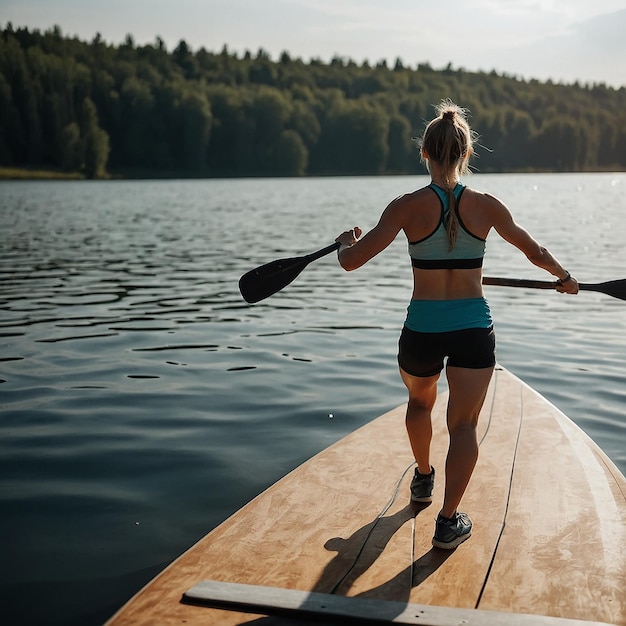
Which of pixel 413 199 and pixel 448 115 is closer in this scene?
pixel 413 199

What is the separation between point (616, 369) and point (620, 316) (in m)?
3.74

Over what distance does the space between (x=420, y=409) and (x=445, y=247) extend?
2.91 feet

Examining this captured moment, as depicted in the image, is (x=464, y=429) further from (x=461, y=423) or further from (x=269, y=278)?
(x=269, y=278)

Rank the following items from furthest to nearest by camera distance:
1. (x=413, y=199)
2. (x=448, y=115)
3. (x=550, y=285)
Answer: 1. (x=550, y=285)
2. (x=448, y=115)
3. (x=413, y=199)

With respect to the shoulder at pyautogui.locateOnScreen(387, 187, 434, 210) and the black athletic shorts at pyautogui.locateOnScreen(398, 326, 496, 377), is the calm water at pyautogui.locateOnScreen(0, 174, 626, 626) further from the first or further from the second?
the shoulder at pyautogui.locateOnScreen(387, 187, 434, 210)

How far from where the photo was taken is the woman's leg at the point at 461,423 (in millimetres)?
3830

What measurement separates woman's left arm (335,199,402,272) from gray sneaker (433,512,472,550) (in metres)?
1.23

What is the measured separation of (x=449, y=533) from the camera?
3842 mm

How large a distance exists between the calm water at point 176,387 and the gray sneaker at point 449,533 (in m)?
1.57

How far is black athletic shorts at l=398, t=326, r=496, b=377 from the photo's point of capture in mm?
3793

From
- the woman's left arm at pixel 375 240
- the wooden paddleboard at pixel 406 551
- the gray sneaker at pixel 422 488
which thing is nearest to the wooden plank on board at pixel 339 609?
the wooden paddleboard at pixel 406 551

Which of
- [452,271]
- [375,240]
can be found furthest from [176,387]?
[452,271]

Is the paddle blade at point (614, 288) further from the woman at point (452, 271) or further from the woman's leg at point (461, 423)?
the woman's leg at point (461, 423)

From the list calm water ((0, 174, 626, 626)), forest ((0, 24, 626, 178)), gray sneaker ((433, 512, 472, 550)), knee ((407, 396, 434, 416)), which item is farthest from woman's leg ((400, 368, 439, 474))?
forest ((0, 24, 626, 178))
